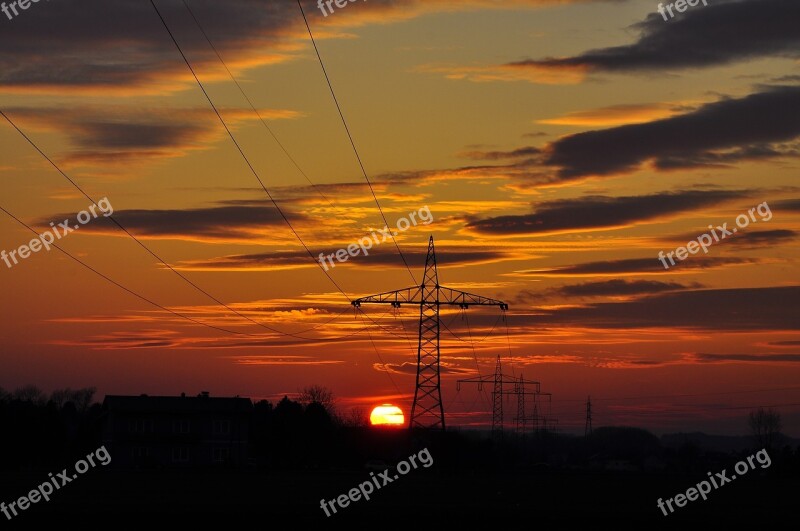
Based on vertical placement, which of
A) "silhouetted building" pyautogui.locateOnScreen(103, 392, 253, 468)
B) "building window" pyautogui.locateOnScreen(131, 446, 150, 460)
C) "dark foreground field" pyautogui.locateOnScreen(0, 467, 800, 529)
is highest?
"silhouetted building" pyautogui.locateOnScreen(103, 392, 253, 468)

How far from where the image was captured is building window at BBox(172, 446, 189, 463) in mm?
159425

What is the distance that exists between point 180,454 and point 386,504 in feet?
327

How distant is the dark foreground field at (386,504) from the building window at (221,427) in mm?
62132

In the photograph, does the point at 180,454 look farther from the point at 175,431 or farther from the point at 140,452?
the point at 140,452

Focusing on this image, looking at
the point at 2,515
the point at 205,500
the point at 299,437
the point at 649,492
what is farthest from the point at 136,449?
the point at 2,515

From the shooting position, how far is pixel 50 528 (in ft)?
147

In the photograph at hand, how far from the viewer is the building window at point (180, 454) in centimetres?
15943

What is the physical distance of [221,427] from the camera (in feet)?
538

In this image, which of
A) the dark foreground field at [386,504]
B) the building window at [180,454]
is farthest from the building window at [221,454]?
the dark foreground field at [386,504]

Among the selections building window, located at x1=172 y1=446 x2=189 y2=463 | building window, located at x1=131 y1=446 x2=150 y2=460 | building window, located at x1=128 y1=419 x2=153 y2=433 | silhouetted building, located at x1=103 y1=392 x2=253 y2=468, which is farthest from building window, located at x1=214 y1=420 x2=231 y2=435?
building window, located at x1=131 y1=446 x2=150 y2=460

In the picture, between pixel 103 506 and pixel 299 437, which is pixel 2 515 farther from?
pixel 299 437

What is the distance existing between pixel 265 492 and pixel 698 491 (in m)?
40.8

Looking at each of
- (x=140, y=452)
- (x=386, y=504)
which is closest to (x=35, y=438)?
(x=140, y=452)

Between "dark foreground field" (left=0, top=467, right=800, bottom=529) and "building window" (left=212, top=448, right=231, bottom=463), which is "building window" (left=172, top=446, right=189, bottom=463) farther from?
"dark foreground field" (left=0, top=467, right=800, bottom=529)
